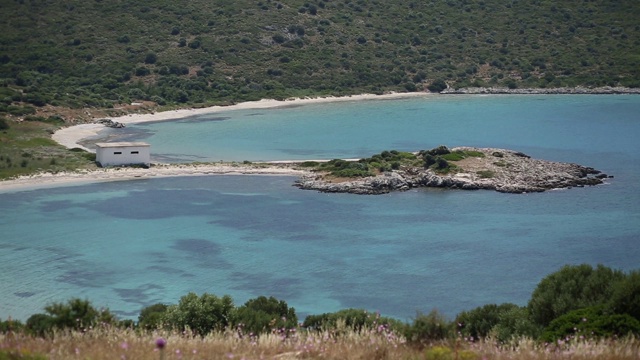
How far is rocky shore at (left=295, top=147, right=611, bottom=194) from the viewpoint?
5544 centimetres

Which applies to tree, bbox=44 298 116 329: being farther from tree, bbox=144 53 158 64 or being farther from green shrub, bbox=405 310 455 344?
tree, bbox=144 53 158 64

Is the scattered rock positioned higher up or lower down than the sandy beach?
higher up

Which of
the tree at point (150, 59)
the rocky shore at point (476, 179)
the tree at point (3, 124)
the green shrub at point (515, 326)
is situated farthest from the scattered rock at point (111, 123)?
the green shrub at point (515, 326)

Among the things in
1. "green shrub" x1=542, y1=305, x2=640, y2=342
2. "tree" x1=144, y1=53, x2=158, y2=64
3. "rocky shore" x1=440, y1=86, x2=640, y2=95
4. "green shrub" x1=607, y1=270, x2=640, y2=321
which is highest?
"tree" x1=144, y1=53, x2=158, y2=64

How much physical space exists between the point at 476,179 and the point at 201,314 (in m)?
37.9

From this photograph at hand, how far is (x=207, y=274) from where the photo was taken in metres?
37.3

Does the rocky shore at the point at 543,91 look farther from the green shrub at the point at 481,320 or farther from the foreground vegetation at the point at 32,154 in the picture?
the green shrub at the point at 481,320

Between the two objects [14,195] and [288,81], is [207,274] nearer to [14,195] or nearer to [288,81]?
[14,195]

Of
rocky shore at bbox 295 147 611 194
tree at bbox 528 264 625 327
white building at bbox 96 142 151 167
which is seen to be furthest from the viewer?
white building at bbox 96 142 151 167

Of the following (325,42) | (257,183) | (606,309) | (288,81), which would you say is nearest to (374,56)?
(325,42)

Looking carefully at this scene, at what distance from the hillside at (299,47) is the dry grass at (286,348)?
75816 millimetres

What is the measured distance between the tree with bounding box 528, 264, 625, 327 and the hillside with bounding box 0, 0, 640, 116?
241 feet

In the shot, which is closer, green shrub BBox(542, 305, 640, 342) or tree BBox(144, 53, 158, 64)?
green shrub BBox(542, 305, 640, 342)

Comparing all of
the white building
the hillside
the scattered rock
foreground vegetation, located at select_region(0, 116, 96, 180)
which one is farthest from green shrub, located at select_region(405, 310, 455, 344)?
the hillside
